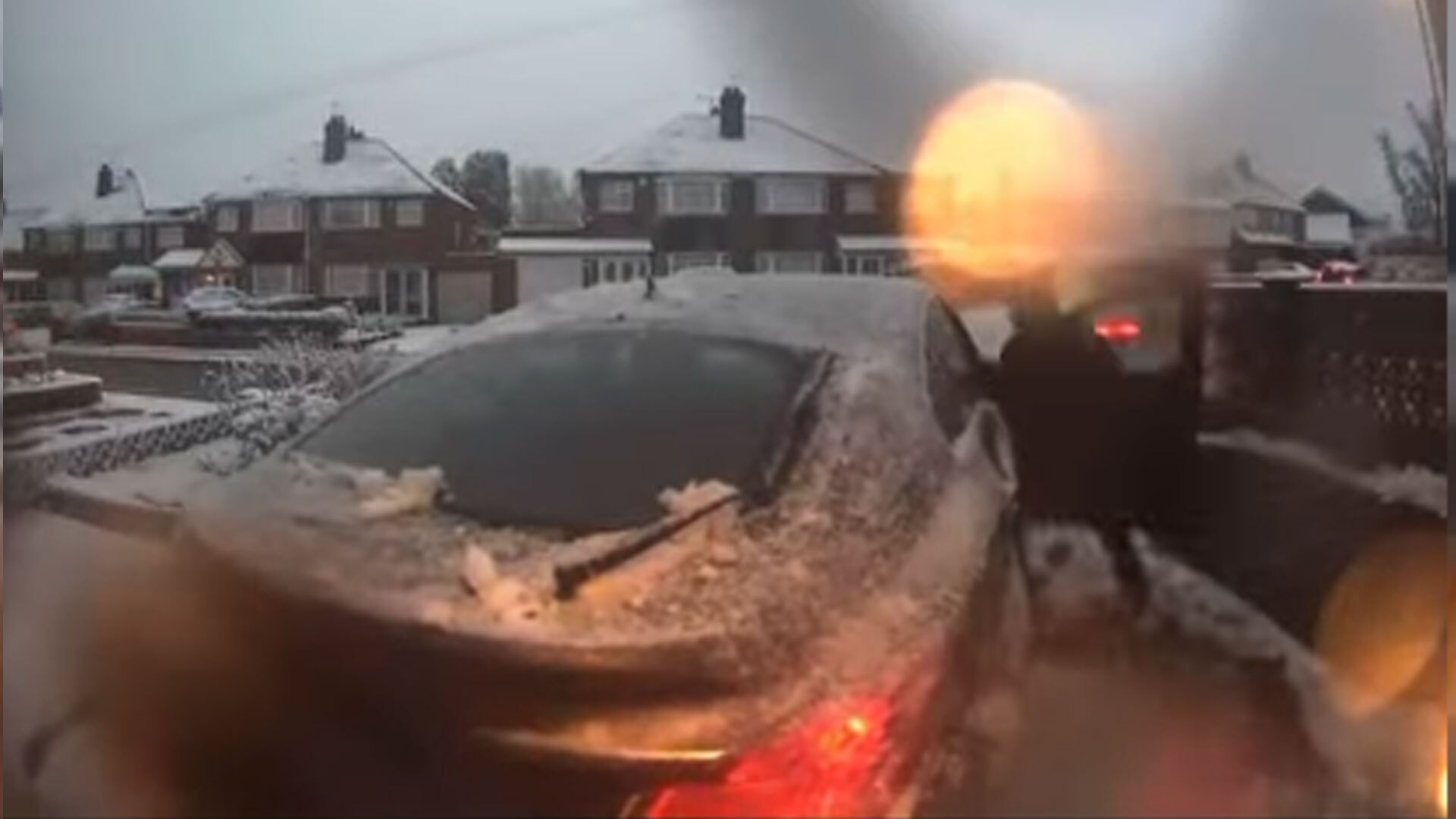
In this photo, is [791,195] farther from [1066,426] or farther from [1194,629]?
[1194,629]

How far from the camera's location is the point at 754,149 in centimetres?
146

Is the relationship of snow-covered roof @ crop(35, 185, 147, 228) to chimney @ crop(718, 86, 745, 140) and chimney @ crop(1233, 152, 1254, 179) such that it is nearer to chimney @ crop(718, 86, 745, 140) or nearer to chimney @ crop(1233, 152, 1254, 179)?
chimney @ crop(718, 86, 745, 140)

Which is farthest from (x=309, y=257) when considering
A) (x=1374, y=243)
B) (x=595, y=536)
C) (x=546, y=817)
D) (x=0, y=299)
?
(x=1374, y=243)

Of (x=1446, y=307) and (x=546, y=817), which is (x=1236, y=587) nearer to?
(x=1446, y=307)

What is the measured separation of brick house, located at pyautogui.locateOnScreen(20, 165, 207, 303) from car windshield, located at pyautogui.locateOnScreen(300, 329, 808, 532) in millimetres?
295

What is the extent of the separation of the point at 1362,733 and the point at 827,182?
695 mm

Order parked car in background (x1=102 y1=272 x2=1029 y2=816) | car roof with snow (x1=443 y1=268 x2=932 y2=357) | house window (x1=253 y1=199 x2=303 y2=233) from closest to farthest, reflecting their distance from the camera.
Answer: parked car in background (x1=102 y1=272 x2=1029 y2=816) → car roof with snow (x1=443 y1=268 x2=932 y2=357) → house window (x1=253 y1=199 x2=303 y2=233)

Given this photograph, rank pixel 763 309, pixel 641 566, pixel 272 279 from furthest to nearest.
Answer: pixel 272 279 → pixel 763 309 → pixel 641 566

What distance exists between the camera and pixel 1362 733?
145 cm

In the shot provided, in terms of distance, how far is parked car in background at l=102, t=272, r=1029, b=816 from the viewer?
129cm

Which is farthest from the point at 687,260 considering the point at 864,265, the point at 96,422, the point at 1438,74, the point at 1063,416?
the point at 1438,74

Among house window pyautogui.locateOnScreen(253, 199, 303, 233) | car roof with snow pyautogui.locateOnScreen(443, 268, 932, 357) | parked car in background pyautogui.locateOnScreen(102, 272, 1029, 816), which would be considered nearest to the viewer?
parked car in background pyautogui.locateOnScreen(102, 272, 1029, 816)

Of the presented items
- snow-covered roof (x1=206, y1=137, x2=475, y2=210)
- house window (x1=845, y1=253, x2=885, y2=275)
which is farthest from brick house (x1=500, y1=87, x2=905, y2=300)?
snow-covered roof (x1=206, y1=137, x2=475, y2=210)

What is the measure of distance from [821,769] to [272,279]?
691 mm
